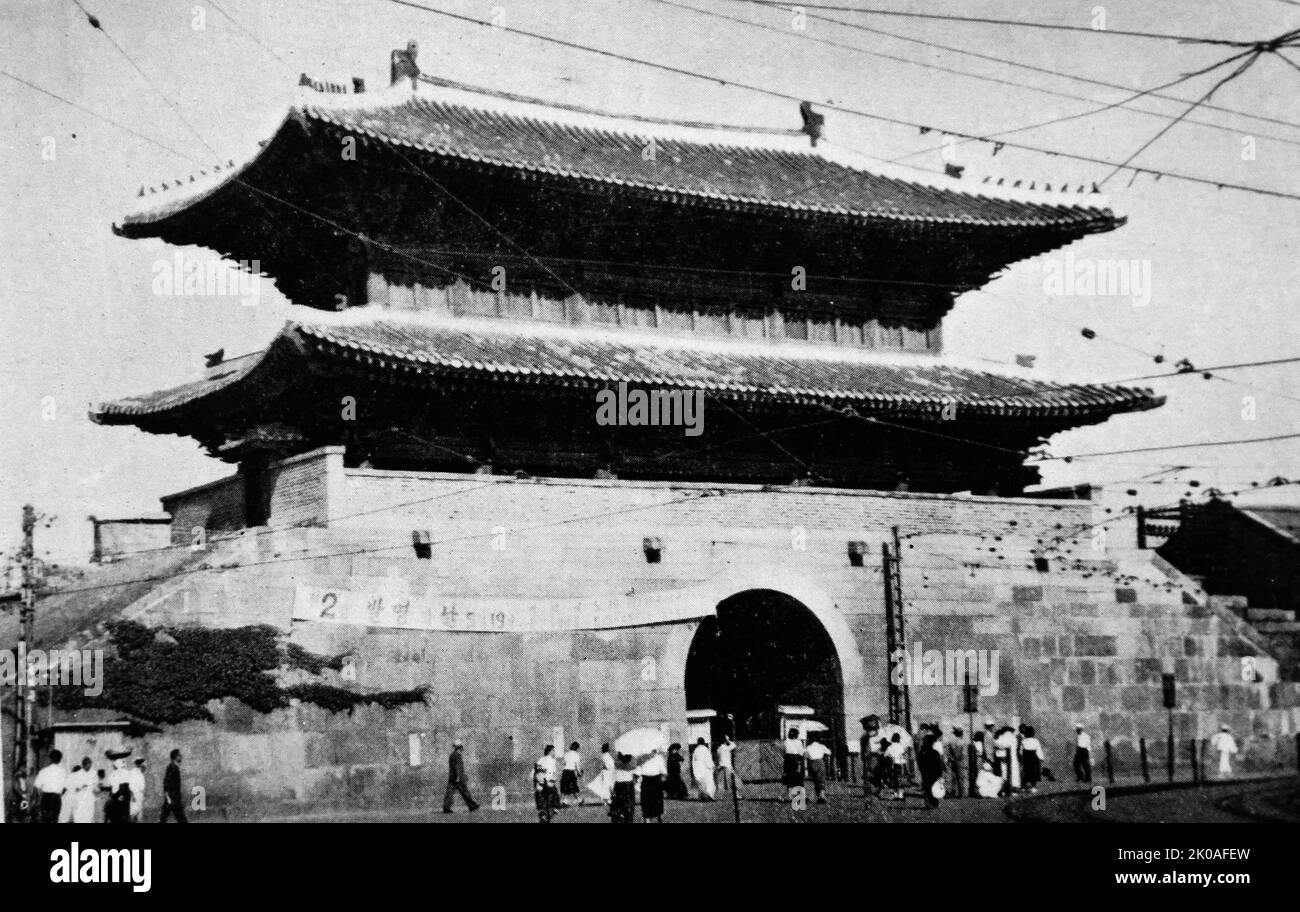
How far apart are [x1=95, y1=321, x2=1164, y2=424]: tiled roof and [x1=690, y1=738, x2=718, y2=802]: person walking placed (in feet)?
15.6

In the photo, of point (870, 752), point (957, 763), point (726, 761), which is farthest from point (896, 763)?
point (726, 761)

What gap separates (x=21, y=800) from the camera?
592 inches

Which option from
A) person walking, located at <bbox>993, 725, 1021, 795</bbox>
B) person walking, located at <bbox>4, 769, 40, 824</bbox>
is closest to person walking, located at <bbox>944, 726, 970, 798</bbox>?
person walking, located at <bbox>993, 725, 1021, 795</bbox>

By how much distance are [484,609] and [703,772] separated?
3.42 m

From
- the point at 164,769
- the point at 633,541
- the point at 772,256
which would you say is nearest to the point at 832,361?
the point at 772,256

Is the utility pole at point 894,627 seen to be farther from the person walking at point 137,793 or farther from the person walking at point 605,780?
the person walking at point 137,793

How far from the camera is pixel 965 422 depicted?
22375 mm

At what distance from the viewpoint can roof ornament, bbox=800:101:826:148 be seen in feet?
81.5

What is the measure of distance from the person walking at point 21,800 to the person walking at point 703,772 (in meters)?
7.72

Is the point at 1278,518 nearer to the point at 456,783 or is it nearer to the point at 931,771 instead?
the point at 931,771

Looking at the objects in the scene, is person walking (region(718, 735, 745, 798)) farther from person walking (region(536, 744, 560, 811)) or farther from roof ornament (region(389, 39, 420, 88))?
roof ornament (region(389, 39, 420, 88))

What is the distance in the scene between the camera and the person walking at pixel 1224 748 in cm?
2120
